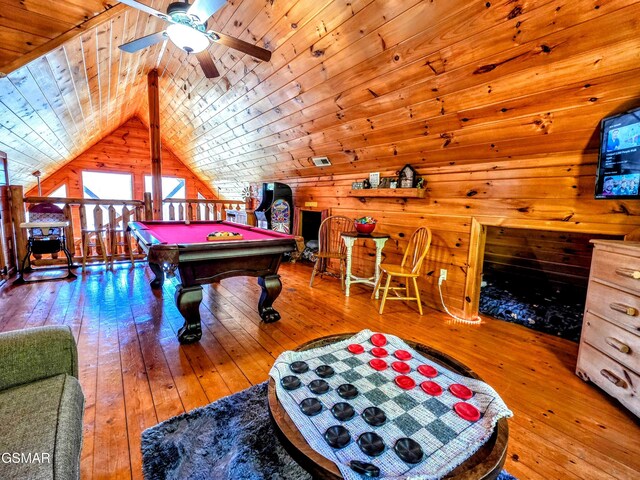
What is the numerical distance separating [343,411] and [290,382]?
234 millimetres

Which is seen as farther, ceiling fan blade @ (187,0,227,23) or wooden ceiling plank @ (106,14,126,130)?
wooden ceiling plank @ (106,14,126,130)

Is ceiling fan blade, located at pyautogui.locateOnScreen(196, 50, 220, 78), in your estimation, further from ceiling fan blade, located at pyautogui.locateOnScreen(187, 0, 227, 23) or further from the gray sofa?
the gray sofa

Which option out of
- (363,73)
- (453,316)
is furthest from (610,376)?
(363,73)

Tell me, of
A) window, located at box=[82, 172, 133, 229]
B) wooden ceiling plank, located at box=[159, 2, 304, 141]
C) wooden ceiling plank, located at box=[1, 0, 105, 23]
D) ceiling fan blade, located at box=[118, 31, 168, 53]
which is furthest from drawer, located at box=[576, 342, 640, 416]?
window, located at box=[82, 172, 133, 229]

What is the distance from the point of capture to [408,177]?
10.9 ft

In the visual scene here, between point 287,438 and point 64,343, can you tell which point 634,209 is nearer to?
point 287,438

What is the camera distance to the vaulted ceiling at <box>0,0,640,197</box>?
1810 mm

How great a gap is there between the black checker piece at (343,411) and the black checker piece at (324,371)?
6.6 inches

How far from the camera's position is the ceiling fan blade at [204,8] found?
5.81 ft

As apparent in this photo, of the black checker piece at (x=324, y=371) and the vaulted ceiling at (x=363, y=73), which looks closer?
the black checker piece at (x=324, y=371)

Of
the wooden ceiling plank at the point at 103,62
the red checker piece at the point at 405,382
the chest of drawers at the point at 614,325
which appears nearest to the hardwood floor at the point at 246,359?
the chest of drawers at the point at 614,325

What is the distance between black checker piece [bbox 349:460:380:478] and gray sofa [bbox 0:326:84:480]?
720 mm

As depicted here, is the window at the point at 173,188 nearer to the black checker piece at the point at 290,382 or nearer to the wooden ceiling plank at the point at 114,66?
the wooden ceiling plank at the point at 114,66

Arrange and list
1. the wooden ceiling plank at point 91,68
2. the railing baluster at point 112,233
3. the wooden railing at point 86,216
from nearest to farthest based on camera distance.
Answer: the wooden ceiling plank at point 91,68 → the wooden railing at point 86,216 → the railing baluster at point 112,233
